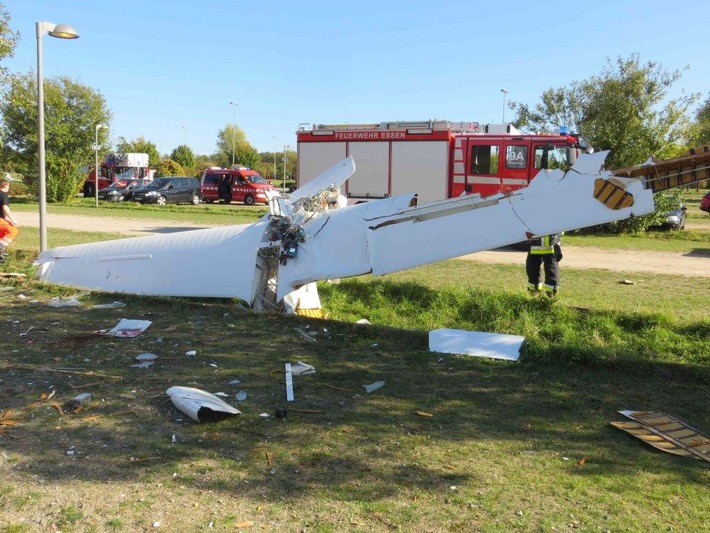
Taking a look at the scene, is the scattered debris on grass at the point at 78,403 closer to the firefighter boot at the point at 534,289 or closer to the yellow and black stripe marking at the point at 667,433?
the yellow and black stripe marking at the point at 667,433

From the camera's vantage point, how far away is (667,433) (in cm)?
411

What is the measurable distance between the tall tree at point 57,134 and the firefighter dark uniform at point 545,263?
25.6m

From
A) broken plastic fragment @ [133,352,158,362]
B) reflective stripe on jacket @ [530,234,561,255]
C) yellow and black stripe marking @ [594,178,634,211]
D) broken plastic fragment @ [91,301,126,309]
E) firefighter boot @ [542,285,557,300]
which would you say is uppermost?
yellow and black stripe marking @ [594,178,634,211]

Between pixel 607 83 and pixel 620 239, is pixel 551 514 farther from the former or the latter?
pixel 607 83

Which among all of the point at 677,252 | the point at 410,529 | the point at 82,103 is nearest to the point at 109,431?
the point at 410,529

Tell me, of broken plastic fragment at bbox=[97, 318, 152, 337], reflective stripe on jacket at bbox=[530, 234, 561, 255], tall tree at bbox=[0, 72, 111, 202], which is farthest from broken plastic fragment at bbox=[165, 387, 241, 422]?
tall tree at bbox=[0, 72, 111, 202]

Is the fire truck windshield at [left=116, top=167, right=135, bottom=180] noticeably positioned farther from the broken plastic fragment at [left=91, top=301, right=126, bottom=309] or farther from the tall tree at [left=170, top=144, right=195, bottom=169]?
the broken plastic fragment at [left=91, top=301, right=126, bottom=309]

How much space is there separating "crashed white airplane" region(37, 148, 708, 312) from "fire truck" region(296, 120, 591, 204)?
7.89m

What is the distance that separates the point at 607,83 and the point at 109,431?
19.1 meters

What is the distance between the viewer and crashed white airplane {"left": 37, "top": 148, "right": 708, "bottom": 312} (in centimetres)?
570

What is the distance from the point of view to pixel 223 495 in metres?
3.28

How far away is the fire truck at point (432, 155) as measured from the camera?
49.5 ft

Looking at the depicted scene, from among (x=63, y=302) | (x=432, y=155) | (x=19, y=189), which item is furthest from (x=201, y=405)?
(x=19, y=189)

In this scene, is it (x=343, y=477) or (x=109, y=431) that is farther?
(x=109, y=431)
